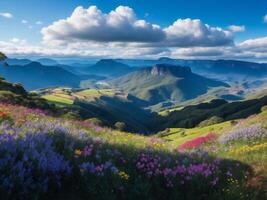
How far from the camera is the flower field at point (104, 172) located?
5.85 meters

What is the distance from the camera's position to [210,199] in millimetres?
6914

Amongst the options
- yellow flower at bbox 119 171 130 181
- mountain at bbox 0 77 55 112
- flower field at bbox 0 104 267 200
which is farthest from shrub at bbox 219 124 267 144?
mountain at bbox 0 77 55 112

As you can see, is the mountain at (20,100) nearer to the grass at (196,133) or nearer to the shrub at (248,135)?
the grass at (196,133)

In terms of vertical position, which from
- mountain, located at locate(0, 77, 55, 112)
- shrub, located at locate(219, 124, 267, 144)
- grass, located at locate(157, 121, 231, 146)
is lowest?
grass, located at locate(157, 121, 231, 146)

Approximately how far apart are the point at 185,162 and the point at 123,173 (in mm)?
2206

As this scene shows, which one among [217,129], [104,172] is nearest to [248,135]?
[104,172]

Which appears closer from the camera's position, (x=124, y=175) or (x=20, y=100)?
(x=124, y=175)

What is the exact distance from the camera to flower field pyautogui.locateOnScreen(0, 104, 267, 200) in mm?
5852

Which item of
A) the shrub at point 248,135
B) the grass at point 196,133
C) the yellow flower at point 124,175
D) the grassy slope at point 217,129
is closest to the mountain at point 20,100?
the grass at point 196,133

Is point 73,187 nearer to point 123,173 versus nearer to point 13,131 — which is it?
point 123,173

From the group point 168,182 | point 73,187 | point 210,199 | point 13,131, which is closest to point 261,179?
point 210,199

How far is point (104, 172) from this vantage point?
670 centimetres

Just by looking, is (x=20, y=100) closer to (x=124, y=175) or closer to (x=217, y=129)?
(x=124, y=175)

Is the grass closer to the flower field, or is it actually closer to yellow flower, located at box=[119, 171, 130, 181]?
the flower field
